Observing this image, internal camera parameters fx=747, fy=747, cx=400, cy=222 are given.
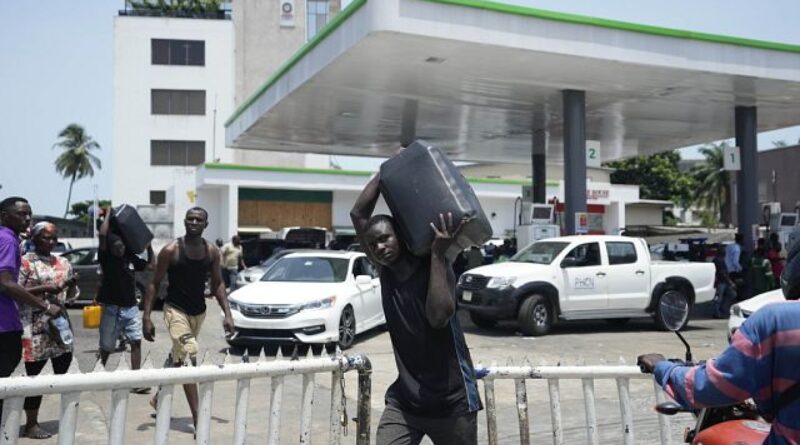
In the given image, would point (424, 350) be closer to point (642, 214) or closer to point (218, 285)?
point (218, 285)

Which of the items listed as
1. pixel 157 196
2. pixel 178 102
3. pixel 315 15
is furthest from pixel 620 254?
pixel 315 15

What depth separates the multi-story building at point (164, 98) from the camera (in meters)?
44.8

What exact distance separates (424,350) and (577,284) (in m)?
10.3

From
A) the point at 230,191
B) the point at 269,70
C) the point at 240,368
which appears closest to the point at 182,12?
the point at 269,70

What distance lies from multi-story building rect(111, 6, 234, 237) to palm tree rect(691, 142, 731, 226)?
131 ft

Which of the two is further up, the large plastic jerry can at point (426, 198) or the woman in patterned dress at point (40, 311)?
the large plastic jerry can at point (426, 198)

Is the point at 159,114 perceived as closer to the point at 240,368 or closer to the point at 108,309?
the point at 108,309

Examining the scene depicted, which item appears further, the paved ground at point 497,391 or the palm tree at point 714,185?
the palm tree at point 714,185

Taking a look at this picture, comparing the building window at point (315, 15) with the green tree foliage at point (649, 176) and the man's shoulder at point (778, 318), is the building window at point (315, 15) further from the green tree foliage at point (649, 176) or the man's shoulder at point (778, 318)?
the man's shoulder at point (778, 318)

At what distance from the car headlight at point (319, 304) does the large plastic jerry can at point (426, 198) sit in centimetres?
771

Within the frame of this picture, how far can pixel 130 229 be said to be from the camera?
7660mm

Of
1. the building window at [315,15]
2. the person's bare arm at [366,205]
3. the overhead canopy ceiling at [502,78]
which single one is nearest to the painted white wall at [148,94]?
the building window at [315,15]

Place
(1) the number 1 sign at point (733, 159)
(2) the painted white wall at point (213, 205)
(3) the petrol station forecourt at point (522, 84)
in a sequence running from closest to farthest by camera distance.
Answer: (3) the petrol station forecourt at point (522, 84)
(1) the number 1 sign at point (733, 159)
(2) the painted white wall at point (213, 205)

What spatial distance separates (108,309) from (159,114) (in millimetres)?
40283
